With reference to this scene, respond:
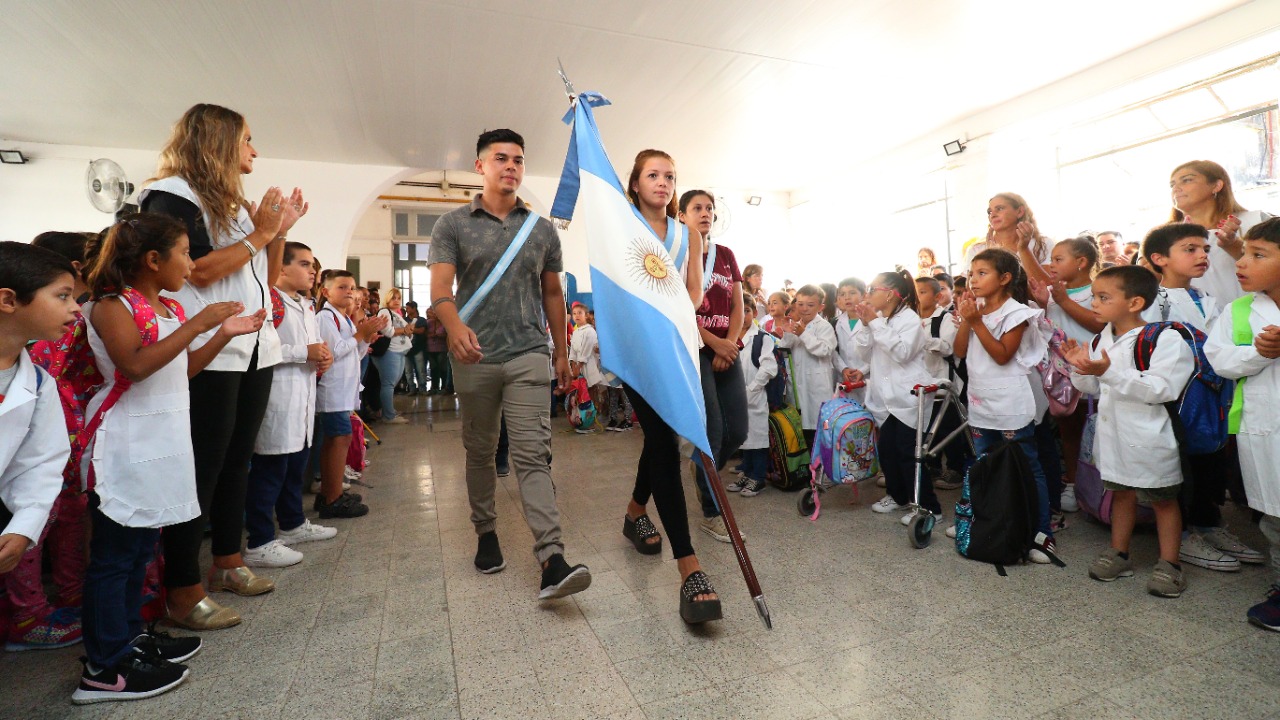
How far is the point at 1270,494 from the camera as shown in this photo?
1.98 m

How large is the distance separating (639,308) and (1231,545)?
2.71 m

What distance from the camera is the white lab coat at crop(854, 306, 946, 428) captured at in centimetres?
323

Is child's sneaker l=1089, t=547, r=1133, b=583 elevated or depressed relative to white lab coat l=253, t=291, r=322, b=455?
depressed

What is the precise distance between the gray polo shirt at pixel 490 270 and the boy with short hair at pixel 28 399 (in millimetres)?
1137

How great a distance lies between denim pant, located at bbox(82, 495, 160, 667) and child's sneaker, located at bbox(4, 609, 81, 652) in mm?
539

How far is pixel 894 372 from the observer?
3.31 meters

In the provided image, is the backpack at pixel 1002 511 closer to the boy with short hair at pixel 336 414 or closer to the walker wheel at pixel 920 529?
the walker wheel at pixel 920 529

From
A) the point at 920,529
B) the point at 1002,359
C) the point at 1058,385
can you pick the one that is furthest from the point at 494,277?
the point at 1058,385

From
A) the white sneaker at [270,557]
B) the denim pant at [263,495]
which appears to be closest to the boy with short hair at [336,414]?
the denim pant at [263,495]

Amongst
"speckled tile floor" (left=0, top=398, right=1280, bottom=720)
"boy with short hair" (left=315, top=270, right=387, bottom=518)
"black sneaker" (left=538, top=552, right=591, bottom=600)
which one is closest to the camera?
"speckled tile floor" (left=0, top=398, right=1280, bottom=720)

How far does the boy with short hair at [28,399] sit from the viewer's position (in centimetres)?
139

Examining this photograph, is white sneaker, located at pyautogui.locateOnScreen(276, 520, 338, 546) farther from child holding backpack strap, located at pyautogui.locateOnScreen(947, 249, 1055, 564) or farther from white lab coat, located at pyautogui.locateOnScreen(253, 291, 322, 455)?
child holding backpack strap, located at pyautogui.locateOnScreen(947, 249, 1055, 564)

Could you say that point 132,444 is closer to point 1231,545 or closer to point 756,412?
point 756,412

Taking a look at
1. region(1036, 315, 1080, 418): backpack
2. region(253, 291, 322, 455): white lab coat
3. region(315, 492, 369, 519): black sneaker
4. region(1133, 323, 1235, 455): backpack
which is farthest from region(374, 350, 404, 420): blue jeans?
region(1133, 323, 1235, 455): backpack
